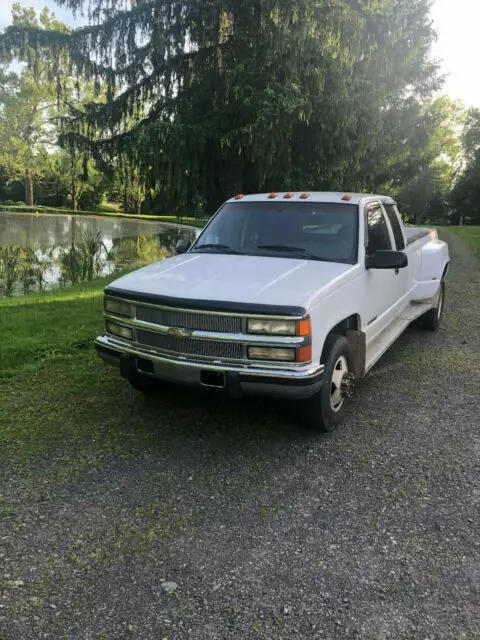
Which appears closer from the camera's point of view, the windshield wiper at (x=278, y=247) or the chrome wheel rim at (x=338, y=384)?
the chrome wheel rim at (x=338, y=384)

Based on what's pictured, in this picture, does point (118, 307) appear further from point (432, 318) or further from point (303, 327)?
point (432, 318)

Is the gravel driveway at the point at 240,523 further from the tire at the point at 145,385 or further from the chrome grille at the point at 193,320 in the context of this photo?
the chrome grille at the point at 193,320

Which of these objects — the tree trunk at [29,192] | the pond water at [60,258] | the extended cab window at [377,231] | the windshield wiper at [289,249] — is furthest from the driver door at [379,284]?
the tree trunk at [29,192]

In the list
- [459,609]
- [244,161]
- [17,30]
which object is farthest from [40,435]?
[17,30]

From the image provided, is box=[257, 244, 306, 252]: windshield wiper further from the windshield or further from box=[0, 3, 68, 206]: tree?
box=[0, 3, 68, 206]: tree

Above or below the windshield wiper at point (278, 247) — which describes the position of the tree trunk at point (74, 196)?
above

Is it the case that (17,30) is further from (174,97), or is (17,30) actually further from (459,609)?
(459,609)

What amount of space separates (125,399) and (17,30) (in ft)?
37.9

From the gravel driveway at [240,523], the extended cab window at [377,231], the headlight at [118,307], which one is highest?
the extended cab window at [377,231]

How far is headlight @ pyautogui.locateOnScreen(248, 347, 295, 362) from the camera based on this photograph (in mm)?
3740

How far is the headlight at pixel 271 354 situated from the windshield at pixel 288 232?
132cm

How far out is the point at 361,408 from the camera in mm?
4902

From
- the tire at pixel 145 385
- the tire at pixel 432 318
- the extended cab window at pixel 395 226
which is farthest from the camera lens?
the tire at pixel 432 318

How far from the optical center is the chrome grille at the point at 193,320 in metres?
3.80
